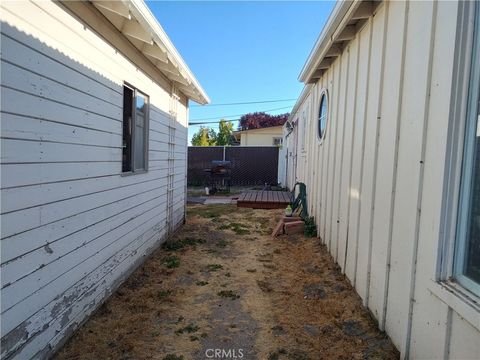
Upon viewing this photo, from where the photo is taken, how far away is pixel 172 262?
4.75 m

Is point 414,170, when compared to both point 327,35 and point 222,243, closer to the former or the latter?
point 327,35

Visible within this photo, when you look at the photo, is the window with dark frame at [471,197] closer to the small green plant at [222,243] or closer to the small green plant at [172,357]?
the small green plant at [172,357]

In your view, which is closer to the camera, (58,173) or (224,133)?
(58,173)

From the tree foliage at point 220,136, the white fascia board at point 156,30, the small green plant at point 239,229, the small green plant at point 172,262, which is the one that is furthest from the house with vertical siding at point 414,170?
the tree foliage at point 220,136


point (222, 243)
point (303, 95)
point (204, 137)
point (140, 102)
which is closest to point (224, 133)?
point (204, 137)

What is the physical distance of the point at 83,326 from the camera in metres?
2.91

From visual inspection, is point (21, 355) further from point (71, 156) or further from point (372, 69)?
point (372, 69)

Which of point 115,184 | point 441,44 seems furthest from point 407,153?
point 115,184

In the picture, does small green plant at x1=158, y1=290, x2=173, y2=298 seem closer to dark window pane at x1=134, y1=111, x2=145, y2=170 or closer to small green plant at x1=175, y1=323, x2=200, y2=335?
small green plant at x1=175, y1=323, x2=200, y2=335

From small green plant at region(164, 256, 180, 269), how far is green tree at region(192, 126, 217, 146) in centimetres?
2935

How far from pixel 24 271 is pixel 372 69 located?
3383 millimetres

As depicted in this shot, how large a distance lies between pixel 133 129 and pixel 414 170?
10.7 ft

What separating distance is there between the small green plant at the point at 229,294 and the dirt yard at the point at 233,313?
0.01 meters

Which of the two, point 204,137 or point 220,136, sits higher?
point 220,136
